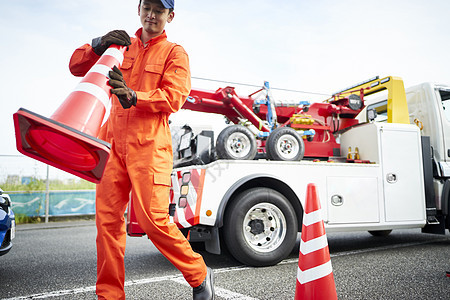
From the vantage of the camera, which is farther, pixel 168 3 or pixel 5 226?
pixel 5 226

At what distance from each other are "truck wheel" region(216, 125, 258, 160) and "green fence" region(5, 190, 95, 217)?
7463 millimetres

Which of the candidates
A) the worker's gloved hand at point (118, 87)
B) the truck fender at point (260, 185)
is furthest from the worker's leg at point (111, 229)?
the truck fender at point (260, 185)

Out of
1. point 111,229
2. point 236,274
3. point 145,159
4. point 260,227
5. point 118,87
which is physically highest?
point 118,87

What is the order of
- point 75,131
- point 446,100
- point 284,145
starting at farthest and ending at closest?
point 446,100, point 284,145, point 75,131

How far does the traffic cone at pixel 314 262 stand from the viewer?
210 centimetres

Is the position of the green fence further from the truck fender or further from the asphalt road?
the truck fender

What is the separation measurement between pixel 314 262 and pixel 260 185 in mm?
1912

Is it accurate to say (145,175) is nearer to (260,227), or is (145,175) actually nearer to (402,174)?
(260,227)

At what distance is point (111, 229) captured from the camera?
2172mm

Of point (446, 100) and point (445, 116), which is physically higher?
point (446, 100)

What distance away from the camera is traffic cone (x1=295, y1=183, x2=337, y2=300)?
2096 millimetres

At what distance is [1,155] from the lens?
9.88 m

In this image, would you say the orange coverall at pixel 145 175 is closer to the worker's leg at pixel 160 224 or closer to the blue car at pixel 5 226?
the worker's leg at pixel 160 224

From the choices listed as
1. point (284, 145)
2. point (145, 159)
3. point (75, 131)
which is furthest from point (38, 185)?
point (75, 131)
